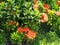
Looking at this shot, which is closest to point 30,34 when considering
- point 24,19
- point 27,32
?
point 27,32

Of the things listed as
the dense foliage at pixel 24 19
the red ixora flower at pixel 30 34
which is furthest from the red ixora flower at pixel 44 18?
the red ixora flower at pixel 30 34

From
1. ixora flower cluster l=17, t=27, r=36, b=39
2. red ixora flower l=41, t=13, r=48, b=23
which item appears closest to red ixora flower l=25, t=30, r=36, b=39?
ixora flower cluster l=17, t=27, r=36, b=39

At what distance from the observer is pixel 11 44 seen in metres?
5.85

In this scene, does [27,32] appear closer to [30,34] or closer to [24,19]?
[30,34]

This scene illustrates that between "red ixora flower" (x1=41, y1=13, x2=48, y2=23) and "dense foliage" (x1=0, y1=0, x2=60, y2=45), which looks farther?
"red ixora flower" (x1=41, y1=13, x2=48, y2=23)

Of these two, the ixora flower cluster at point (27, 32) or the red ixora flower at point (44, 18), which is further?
the red ixora flower at point (44, 18)

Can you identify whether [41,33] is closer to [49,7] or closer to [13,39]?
[49,7]

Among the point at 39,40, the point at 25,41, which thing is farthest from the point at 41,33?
the point at 25,41

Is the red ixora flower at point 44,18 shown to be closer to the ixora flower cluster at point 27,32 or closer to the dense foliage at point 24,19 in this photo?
the dense foliage at point 24,19

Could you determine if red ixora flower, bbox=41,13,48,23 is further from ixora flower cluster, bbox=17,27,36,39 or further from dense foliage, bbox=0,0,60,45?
ixora flower cluster, bbox=17,27,36,39

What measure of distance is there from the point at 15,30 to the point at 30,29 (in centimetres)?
36

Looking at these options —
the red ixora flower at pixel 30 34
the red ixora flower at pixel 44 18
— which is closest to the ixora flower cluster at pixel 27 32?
the red ixora flower at pixel 30 34

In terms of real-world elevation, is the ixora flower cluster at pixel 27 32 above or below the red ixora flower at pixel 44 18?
below

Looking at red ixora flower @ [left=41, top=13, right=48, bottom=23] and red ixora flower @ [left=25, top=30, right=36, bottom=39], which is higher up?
red ixora flower @ [left=41, top=13, right=48, bottom=23]
